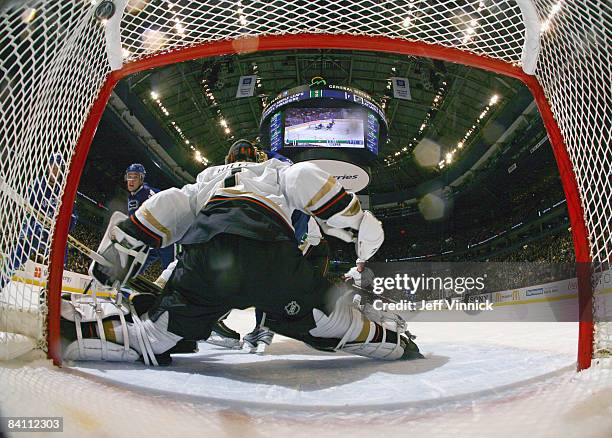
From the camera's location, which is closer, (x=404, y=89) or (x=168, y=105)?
(x=404, y=89)

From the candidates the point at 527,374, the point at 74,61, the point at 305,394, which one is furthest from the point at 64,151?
the point at 527,374

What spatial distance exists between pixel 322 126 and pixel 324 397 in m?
5.59

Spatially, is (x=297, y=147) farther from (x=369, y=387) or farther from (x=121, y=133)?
(x=369, y=387)

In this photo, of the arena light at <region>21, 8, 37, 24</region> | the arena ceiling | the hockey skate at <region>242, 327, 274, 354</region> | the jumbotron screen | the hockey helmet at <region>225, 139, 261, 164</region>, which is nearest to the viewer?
the arena light at <region>21, 8, 37, 24</region>

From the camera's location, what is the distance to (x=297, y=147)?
6191 millimetres

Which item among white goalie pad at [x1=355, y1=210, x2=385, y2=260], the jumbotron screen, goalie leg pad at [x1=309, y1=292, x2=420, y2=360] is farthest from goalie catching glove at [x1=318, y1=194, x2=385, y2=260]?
the jumbotron screen

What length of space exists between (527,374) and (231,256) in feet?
2.57

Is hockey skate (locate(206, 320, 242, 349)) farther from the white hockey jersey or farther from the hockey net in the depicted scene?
the hockey net

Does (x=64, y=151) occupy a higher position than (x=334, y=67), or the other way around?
(x=334, y=67)

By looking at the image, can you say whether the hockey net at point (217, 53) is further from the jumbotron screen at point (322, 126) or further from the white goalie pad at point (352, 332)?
the jumbotron screen at point (322, 126)

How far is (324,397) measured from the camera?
2.73 ft

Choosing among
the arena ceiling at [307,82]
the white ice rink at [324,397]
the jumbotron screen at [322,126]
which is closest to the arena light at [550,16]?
the white ice rink at [324,397]

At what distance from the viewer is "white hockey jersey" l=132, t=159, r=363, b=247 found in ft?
3.84

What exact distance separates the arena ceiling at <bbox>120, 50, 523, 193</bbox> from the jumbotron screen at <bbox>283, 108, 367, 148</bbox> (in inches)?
121
